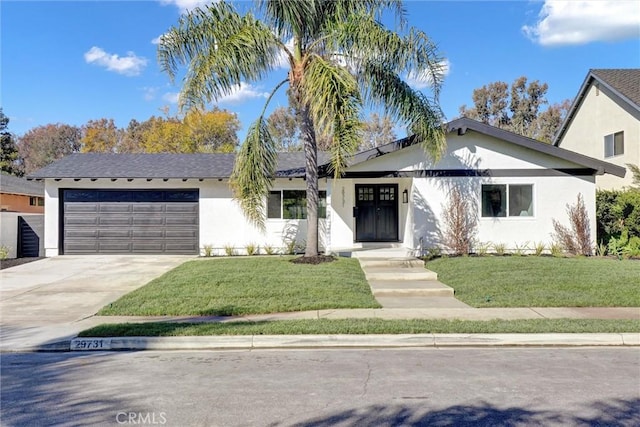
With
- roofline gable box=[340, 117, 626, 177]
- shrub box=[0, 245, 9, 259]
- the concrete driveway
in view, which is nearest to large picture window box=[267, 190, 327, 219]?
roofline gable box=[340, 117, 626, 177]

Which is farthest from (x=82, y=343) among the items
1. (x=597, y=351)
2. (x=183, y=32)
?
(x=183, y=32)

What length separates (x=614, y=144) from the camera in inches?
786

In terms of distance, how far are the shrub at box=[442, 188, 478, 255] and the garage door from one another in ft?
29.3

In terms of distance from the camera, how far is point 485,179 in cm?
1413

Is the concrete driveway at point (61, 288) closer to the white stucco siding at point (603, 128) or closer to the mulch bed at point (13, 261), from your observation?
the mulch bed at point (13, 261)

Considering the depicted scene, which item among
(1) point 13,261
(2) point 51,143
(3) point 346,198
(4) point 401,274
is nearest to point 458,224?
(4) point 401,274

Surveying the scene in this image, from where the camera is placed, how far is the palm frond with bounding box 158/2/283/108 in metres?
10.9

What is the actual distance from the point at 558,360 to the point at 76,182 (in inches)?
641

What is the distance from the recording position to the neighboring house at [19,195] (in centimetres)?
2308

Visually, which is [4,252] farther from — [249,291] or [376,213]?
[376,213]

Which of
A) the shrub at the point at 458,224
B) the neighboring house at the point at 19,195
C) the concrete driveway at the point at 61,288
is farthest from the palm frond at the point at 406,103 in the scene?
the neighboring house at the point at 19,195

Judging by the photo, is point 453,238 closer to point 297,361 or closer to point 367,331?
point 367,331

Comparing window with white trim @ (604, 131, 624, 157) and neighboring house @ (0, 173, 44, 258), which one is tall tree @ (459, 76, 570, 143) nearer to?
window with white trim @ (604, 131, 624, 157)

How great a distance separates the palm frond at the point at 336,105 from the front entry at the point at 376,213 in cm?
547
